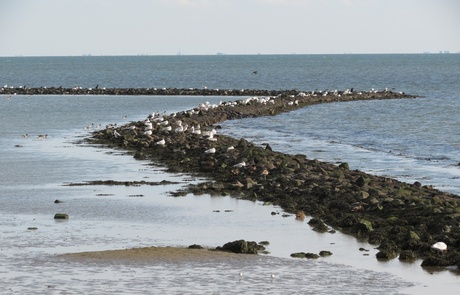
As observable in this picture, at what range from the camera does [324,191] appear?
22.5 metres

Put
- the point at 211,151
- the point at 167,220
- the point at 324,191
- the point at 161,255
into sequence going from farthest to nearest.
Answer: the point at 211,151, the point at 324,191, the point at 167,220, the point at 161,255

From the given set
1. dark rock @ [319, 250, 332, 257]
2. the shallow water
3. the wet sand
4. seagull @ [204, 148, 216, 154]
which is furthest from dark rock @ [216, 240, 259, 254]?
seagull @ [204, 148, 216, 154]

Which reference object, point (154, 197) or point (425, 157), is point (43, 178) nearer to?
point (154, 197)

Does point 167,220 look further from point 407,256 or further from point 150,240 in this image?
point 407,256

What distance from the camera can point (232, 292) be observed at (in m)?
13.5

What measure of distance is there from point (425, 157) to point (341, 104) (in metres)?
35.7

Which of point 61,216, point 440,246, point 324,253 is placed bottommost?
point 61,216

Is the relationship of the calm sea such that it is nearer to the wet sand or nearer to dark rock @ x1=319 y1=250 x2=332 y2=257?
dark rock @ x1=319 y1=250 x2=332 y2=257

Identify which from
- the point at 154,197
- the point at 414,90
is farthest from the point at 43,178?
the point at 414,90

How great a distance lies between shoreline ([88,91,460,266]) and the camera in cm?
1747

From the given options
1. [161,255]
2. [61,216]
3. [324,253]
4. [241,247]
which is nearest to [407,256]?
[324,253]

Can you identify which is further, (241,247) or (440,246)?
(241,247)

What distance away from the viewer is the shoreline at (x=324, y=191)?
1747 cm

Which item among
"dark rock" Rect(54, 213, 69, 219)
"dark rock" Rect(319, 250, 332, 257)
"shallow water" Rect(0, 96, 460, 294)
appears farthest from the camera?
"dark rock" Rect(54, 213, 69, 219)
